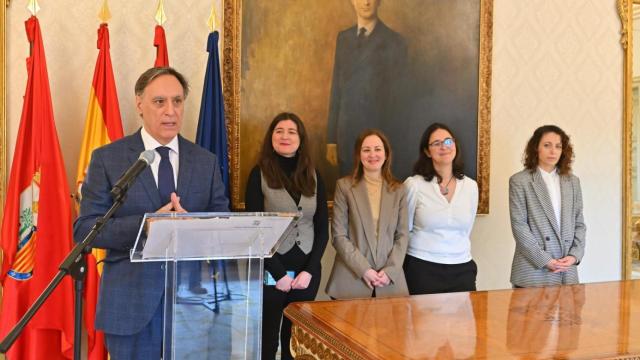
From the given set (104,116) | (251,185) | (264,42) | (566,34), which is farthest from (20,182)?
(566,34)

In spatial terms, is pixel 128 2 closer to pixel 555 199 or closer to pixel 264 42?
pixel 264 42

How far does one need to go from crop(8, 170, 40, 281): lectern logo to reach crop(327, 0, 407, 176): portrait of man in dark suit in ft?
6.33

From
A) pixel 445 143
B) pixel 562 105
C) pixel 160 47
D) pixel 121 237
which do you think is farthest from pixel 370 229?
pixel 562 105

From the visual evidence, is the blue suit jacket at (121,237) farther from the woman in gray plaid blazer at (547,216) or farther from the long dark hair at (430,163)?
the woman in gray plaid blazer at (547,216)

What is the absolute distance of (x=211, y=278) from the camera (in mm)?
1941

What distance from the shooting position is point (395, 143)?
428cm

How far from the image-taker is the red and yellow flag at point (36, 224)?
10.3 ft

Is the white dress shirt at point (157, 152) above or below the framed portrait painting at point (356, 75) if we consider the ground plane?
below

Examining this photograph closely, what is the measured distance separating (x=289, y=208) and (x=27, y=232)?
1.50 metres

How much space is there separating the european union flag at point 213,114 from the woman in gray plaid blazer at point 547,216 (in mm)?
1888

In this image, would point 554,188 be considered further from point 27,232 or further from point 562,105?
point 27,232

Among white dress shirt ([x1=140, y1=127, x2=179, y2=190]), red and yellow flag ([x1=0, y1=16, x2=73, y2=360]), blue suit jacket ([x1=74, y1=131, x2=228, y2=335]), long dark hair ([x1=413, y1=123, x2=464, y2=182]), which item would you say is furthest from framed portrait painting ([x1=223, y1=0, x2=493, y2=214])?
blue suit jacket ([x1=74, y1=131, x2=228, y2=335])

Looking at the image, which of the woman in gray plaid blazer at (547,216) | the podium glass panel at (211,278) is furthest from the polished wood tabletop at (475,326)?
the woman in gray plaid blazer at (547,216)

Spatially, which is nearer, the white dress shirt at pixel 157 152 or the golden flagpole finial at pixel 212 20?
the white dress shirt at pixel 157 152
